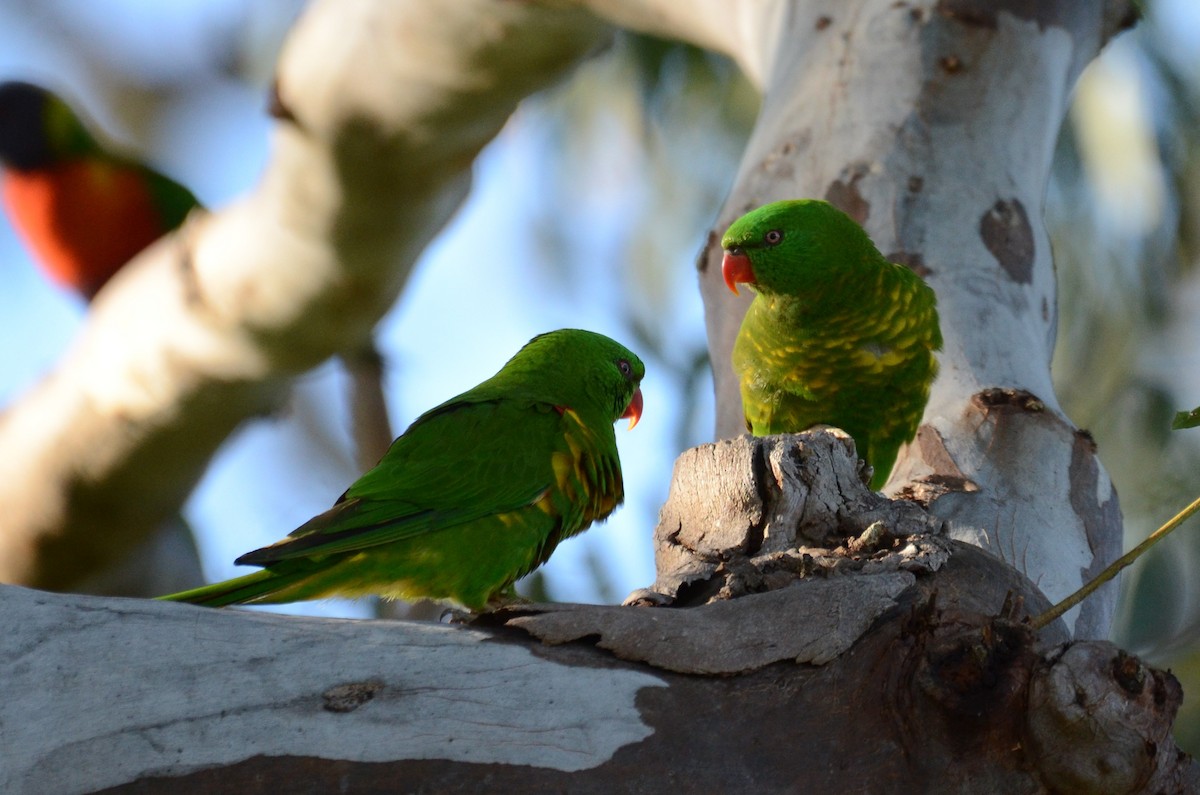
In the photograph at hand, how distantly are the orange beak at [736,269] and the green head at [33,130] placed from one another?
13.9 feet

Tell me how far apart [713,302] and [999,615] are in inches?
71.2

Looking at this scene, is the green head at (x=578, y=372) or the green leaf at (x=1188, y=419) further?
the green head at (x=578, y=372)

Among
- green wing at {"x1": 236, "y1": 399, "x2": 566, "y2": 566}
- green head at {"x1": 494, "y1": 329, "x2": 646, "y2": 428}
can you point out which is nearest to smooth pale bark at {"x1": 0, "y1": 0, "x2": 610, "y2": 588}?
green head at {"x1": 494, "y1": 329, "x2": 646, "y2": 428}

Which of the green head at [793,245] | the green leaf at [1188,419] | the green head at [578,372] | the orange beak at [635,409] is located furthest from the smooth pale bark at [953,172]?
the green leaf at [1188,419]

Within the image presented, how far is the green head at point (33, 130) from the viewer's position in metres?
5.64

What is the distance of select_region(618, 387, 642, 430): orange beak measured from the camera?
112 inches

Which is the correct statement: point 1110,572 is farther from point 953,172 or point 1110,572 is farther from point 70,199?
point 70,199

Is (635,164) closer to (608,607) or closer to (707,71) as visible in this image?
(707,71)

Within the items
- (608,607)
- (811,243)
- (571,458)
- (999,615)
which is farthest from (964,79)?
(608,607)

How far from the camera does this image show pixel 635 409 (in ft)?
9.46

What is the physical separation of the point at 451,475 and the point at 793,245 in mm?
1150

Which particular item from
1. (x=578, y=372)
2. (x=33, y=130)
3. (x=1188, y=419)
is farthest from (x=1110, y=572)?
(x=33, y=130)

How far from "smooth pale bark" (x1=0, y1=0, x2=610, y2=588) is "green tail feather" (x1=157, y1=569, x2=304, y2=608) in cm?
204

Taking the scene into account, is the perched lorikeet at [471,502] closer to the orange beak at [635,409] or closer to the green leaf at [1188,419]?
the orange beak at [635,409]
